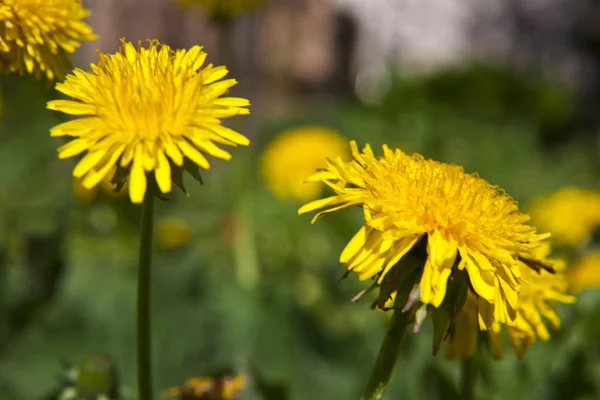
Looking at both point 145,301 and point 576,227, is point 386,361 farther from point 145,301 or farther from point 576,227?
point 576,227

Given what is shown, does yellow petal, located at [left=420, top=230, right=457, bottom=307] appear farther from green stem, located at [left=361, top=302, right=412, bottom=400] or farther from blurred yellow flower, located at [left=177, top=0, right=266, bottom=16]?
blurred yellow flower, located at [left=177, top=0, right=266, bottom=16]

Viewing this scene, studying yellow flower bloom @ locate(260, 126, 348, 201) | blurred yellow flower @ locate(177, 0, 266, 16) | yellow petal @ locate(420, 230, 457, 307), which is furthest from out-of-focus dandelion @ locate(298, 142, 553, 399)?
yellow flower bloom @ locate(260, 126, 348, 201)

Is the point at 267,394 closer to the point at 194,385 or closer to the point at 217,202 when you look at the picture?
the point at 194,385

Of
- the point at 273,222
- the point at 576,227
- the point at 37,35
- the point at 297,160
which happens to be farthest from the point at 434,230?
the point at 273,222

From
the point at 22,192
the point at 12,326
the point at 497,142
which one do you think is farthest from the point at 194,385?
the point at 497,142

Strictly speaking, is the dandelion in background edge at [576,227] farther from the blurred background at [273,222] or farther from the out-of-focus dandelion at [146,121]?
the out-of-focus dandelion at [146,121]

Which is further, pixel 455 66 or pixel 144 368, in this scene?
pixel 455 66

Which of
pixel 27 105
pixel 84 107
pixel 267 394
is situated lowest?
pixel 267 394
